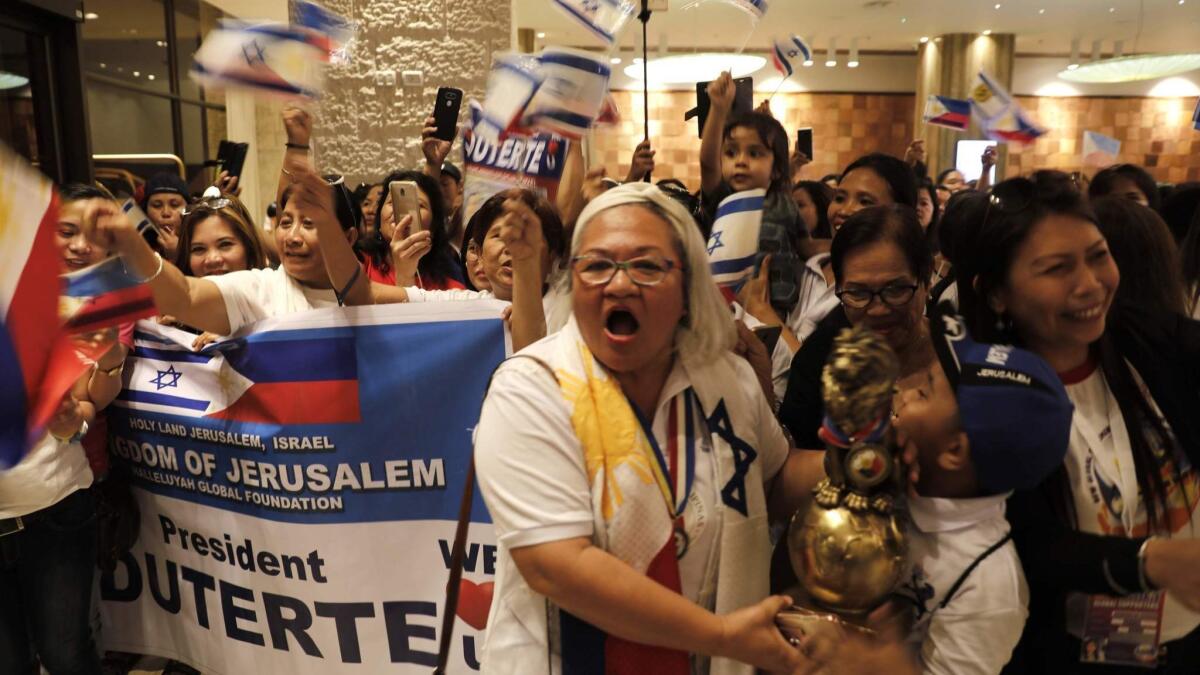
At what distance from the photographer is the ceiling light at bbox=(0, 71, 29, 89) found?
4.99m

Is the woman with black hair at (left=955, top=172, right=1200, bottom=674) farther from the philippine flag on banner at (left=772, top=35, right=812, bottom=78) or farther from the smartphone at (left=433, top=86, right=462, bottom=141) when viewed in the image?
the philippine flag on banner at (left=772, top=35, right=812, bottom=78)

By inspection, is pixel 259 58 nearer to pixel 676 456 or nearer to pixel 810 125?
pixel 676 456

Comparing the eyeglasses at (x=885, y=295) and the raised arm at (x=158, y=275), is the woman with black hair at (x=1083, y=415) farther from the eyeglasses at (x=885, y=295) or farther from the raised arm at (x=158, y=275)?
the raised arm at (x=158, y=275)

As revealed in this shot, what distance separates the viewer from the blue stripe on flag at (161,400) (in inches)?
86.2

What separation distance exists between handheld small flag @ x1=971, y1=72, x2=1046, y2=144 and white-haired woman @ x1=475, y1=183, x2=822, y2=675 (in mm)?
3234

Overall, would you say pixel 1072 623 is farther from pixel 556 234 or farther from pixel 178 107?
pixel 178 107

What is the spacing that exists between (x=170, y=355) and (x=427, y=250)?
32.7 inches

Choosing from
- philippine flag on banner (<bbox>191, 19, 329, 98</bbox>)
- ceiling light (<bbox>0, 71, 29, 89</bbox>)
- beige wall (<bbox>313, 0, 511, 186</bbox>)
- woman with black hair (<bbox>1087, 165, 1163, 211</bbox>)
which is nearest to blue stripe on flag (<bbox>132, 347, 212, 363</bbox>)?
philippine flag on banner (<bbox>191, 19, 329, 98</bbox>)

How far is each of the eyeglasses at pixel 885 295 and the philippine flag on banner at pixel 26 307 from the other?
51.4 inches

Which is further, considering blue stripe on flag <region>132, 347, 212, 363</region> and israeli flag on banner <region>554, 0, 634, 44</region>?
blue stripe on flag <region>132, 347, 212, 363</region>

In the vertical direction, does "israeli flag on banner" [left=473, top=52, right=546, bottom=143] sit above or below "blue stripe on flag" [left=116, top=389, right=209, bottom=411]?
above

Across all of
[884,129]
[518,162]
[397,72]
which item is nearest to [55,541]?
[518,162]

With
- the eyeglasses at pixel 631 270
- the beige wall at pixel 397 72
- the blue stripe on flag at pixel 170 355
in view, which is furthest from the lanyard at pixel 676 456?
the beige wall at pixel 397 72

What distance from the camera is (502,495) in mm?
1213
